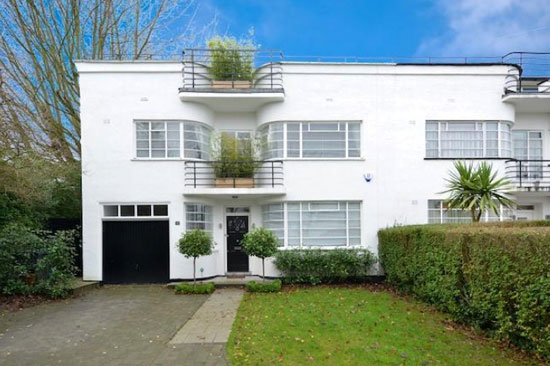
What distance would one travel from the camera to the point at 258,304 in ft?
32.1

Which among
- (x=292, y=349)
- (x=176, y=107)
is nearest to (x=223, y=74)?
(x=176, y=107)

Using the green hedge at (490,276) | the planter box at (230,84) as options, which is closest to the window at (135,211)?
the planter box at (230,84)

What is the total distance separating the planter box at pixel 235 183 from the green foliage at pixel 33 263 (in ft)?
16.7

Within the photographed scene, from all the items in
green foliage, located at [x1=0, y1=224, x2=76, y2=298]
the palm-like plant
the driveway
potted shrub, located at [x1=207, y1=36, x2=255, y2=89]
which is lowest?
the driveway

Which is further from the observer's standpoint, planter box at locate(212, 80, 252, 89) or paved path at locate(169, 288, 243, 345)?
planter box at locate(212, 80, 252, 89)

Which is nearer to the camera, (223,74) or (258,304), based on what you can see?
(258,304)

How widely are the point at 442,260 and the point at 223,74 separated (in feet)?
30.7

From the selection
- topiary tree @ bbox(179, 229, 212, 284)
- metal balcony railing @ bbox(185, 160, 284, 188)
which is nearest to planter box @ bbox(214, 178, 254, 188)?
metal balcony railing @ bbox(185, 160, 284, 188)

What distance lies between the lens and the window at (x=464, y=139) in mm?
13172

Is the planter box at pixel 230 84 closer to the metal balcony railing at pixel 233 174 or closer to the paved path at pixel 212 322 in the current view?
the metal balcony railing at pixel 233 174

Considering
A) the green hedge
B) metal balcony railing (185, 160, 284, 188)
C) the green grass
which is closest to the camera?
the green hedge

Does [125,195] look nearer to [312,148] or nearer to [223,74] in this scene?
[223,74]

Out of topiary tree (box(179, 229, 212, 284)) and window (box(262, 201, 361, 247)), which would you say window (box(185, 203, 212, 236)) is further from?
window (box(262, 201, 361, 247))

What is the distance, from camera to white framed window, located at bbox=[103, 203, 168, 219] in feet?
41.5
